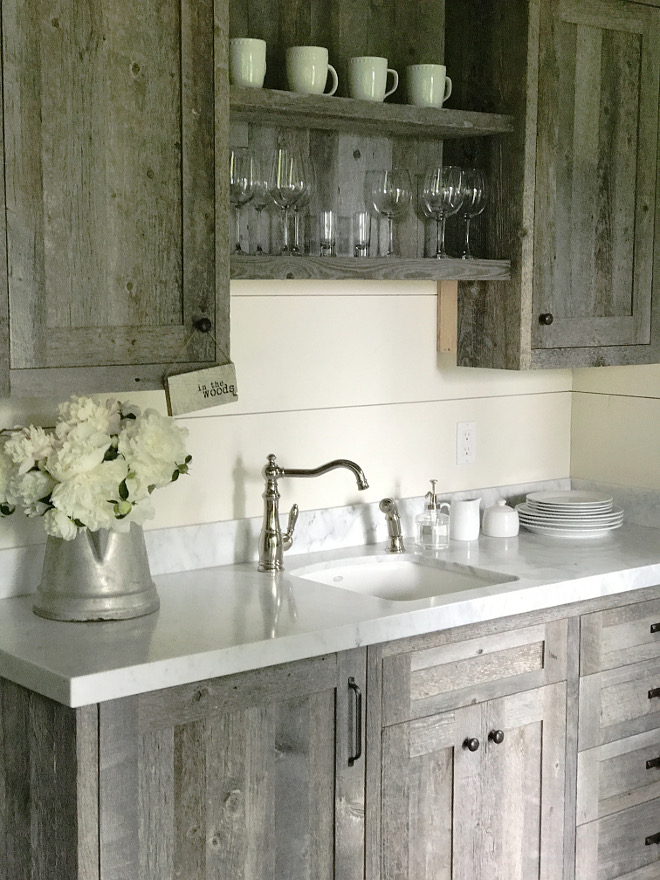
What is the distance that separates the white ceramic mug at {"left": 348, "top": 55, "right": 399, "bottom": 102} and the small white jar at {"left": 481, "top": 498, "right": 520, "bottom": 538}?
107 cm

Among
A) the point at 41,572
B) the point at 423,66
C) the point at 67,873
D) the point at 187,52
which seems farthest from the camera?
the point at 423,66

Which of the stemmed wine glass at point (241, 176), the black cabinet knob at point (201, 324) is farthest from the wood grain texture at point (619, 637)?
the stemmed wine glass at point (241, 176)

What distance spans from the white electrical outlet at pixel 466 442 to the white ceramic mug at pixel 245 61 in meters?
1.10

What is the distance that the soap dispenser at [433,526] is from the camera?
2826 millimetres

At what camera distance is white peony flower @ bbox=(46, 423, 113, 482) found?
2.04m

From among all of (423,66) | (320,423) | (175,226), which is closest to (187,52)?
(175,226)

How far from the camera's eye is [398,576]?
9.02 ft

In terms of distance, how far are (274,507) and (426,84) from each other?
1.00 metres

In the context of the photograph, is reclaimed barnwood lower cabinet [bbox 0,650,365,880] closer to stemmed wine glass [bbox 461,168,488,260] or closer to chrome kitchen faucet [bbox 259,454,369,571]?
chrome kitchen faucet [bbox 259,454,369,571]

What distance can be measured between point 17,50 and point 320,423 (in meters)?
1.17

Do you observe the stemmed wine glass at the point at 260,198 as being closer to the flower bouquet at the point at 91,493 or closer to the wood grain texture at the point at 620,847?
the flower bouquet at the point at 91,493

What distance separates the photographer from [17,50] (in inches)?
75.4

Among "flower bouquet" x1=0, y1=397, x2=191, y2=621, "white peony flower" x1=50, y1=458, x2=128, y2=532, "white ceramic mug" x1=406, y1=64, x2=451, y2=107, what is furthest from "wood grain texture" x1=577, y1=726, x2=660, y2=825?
"white ceramic mug" x1=406, y1=64, x2=451, y2=107

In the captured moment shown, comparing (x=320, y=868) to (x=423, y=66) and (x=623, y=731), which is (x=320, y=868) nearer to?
(x=623, y=731)
